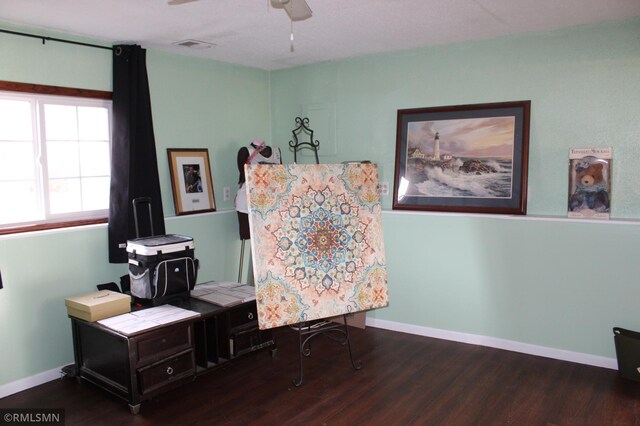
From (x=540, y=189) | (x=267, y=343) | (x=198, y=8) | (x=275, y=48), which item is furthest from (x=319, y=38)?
(x=267, y=343)

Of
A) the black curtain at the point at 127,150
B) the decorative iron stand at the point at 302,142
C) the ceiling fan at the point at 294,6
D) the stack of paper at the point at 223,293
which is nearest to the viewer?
the ceiling fan at the point at 294,6

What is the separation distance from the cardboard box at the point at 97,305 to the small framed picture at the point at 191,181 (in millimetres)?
1053

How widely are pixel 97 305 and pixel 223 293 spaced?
Result: 85 centimetres

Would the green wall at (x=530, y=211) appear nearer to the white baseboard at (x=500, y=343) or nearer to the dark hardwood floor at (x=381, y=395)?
the white baseboard at (x=500, y=343)

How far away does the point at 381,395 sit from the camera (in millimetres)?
3076

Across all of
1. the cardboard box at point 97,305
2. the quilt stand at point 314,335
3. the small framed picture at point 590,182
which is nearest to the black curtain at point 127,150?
the cardboard box at point 97,305

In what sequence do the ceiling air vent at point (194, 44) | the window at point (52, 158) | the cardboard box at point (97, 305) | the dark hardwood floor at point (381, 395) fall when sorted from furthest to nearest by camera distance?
1. the ceiling air vent at point (194, 44)
2. the window at point (52, 158)
3. the cardboard box at point (97, 305)
4. the dark hardwood floor at point (381, 395)

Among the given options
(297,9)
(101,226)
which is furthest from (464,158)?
(101,226)

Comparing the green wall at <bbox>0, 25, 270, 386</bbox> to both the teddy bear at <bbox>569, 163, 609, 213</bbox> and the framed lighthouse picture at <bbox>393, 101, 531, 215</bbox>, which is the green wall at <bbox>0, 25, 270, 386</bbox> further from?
the teddy bear at <bbox>569, 163, 609, 213</bbox>

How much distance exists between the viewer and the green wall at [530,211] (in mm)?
3334

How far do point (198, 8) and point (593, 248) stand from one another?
9.54ft

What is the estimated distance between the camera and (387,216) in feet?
13.9

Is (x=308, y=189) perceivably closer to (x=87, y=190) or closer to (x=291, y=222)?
(x=291, y=222)

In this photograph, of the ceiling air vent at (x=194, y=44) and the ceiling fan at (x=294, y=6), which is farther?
the ceiling air vent at (x=194, y=44)
